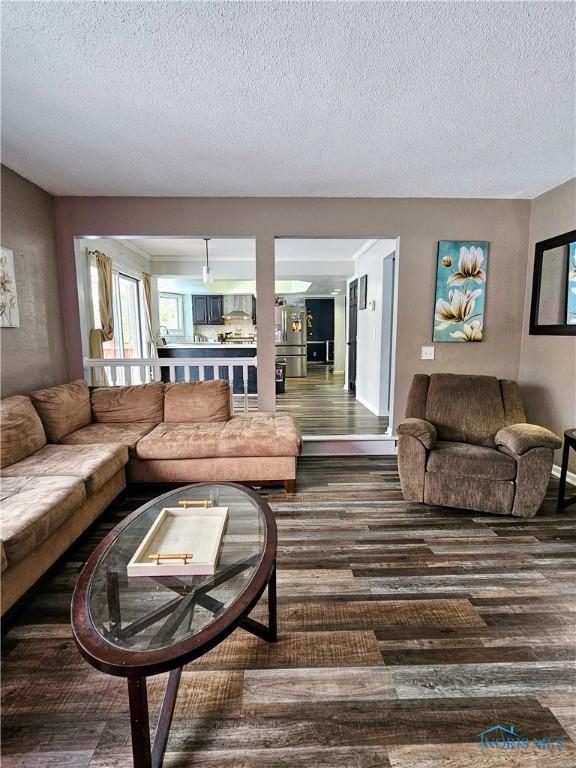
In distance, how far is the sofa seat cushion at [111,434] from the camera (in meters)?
2.87

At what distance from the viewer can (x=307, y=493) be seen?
300 cm

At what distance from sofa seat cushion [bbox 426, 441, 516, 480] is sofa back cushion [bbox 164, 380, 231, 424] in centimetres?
186

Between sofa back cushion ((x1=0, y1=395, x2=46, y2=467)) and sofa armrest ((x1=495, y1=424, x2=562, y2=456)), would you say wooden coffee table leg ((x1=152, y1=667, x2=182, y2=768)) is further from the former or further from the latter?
sofa armrest ((x1=495, y1=424, x2=562, y2=456))

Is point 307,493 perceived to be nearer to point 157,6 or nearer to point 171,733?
point 171,733

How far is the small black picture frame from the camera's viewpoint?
6109mm

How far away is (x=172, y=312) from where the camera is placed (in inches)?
368

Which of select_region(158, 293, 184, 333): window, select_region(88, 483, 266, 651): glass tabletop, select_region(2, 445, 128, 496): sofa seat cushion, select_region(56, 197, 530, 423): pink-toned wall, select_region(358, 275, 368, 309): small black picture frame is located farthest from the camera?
select_region(158, 293, 184, 333): window

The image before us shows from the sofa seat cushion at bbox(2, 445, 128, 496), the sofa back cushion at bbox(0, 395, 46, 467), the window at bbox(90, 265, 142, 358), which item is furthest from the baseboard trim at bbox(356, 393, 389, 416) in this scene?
the sofa back cushion at bbox(0, 395, 46, 467)

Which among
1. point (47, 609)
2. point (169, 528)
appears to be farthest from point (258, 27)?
point (47, 609)

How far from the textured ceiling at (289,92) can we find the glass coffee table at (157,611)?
85.3 inches

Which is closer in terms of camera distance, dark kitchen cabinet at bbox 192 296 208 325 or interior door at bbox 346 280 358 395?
interior door at bbox 346 280 358 395

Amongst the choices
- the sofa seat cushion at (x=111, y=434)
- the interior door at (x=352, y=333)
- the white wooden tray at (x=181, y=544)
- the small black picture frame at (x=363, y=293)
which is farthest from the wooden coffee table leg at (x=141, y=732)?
the interior door at (x=352, y=333)

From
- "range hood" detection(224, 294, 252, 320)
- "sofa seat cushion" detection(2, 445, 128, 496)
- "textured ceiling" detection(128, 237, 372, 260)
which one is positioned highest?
"textured ceiling" detection(128, 237, 372, 260)

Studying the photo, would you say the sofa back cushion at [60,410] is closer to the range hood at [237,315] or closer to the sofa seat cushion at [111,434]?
the sofa seat cushion at [111,434]
